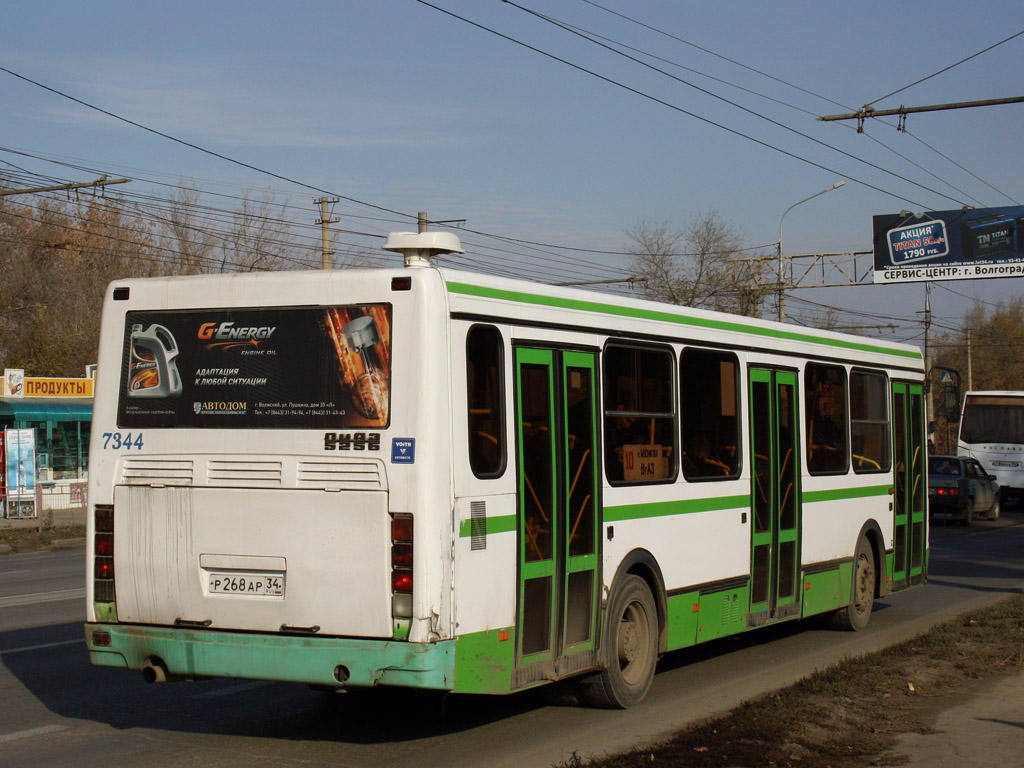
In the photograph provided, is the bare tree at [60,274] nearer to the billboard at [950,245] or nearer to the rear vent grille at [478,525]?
the billboard at [950,245]

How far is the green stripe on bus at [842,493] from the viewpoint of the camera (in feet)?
37.6

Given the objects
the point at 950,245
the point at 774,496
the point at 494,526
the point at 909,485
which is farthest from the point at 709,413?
the point at 950,245

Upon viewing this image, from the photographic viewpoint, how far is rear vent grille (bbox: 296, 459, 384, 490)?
6.72m

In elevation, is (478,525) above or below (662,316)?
below

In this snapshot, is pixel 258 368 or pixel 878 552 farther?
pixel 878 552

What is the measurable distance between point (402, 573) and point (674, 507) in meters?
3.10

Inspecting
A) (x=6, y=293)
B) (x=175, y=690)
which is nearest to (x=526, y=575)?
(x=175, y=690)

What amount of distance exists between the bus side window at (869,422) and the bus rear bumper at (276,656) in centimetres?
713

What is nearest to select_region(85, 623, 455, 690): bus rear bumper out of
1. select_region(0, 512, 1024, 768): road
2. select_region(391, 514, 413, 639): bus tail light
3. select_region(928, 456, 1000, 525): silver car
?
select_region(391, 514, 413, 639): bus tail light

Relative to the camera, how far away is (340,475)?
22.4 ft

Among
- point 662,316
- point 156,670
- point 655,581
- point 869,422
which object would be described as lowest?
point 156,670

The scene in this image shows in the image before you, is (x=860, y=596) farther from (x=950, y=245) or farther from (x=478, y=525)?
(x=950, y=245)

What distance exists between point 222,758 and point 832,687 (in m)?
4.25

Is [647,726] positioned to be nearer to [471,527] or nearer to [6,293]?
[471,527]
